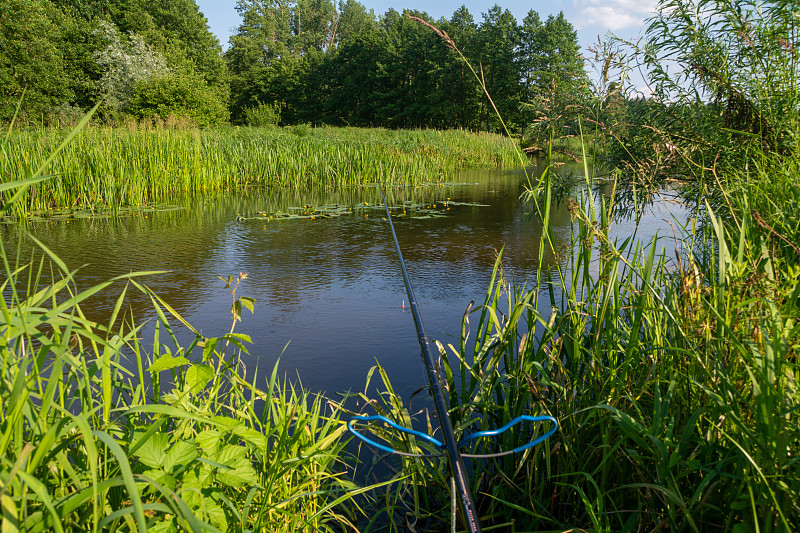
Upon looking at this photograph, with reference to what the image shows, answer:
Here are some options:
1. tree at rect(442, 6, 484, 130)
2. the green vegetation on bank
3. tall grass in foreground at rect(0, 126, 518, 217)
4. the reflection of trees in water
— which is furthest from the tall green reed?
tree at rect(442, 6, 484, 130)

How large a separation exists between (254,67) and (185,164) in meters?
50.8

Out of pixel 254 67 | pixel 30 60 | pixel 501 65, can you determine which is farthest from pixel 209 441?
pixel 254 67

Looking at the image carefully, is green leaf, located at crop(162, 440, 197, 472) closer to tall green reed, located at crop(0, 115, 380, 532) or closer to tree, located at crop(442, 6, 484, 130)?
tall green reed, located at crop(0, 115, 380, 532)

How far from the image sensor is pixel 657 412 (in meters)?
1.52

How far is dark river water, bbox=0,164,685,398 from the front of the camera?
11.1ft

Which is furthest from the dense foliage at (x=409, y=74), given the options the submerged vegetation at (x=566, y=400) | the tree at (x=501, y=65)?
the submerged vegetation at (x=566, y=400)

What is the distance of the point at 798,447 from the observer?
1324mm

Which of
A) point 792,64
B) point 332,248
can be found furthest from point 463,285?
point 792,64

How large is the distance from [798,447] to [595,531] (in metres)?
0.51

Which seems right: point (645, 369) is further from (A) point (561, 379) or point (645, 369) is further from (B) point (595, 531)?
(B) point (595, 531)

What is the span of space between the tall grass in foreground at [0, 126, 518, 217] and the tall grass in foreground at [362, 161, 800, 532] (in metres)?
5.72

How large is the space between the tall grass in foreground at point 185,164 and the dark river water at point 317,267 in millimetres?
989

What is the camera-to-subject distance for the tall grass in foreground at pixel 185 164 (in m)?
8.52

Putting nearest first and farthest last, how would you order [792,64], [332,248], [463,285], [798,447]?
[798,447] → [792,64] → [463,285] → [332,248]
